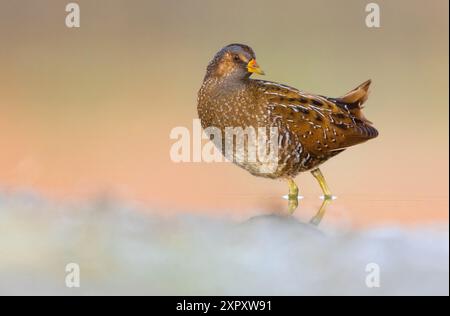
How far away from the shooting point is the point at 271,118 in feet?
13.6

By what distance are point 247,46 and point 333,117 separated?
23.9 inches

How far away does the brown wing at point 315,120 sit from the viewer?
4152 mm

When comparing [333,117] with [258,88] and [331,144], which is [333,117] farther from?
[258,88]

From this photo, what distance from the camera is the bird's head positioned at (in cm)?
412

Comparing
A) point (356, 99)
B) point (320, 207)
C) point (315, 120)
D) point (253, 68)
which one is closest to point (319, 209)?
point (320, 207)

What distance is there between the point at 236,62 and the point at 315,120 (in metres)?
0.53

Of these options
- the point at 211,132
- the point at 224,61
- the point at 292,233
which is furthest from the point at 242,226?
the point at 224,61

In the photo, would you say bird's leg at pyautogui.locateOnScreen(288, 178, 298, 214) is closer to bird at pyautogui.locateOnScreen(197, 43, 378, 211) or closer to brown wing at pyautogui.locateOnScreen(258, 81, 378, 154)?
bird at pyautogui.locateOnScreen(197, 43, 378, 211)

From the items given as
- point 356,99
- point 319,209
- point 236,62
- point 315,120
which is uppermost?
point 236,62

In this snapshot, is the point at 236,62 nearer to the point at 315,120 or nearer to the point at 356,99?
the point at 315,120

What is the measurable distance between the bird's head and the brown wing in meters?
0.14

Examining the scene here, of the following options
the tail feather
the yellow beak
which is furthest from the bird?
the tail feather

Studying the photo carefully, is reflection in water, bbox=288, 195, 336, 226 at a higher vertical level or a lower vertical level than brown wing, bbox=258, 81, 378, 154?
lower

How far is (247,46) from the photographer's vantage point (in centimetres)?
415
